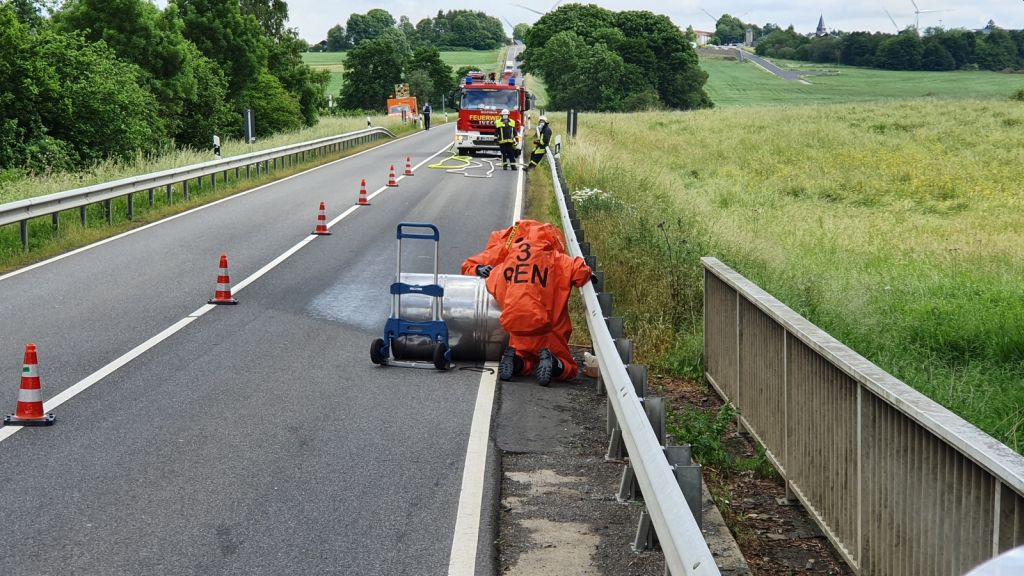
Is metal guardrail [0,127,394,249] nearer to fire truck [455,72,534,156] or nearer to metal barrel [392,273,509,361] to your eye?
fire truck [455,72,534,156]

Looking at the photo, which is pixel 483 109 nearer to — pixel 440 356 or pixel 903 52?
pixel 440 356

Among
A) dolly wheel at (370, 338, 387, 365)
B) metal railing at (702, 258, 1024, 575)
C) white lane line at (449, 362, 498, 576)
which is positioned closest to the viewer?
metal railing at (702, 258, 1024, 575)

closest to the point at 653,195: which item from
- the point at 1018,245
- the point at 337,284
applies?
the point at 1018,245

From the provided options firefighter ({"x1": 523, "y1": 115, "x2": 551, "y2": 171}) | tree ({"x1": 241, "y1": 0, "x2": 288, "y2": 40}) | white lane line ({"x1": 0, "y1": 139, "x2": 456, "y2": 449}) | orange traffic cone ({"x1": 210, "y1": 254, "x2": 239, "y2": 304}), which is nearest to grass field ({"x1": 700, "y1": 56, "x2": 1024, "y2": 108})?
tree ({"x1": 241, "y1": 0, "x2": 288, "y2": 40})

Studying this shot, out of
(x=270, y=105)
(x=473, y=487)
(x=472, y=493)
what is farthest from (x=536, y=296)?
(x=270, y=105)

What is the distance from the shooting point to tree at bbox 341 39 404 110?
133 m

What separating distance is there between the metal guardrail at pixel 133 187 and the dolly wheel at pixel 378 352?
781 centimetres

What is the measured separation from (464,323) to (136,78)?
122ft

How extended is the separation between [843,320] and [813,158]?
2716 cm

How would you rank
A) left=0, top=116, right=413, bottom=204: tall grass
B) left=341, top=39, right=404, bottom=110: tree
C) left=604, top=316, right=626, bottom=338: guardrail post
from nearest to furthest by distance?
left=604, top=316, right=626, bottom=338: guardrail post → left=0, top=116, right=413, bottom=204: tall grass → left=341, top=39, right=404, bottom=110: tree

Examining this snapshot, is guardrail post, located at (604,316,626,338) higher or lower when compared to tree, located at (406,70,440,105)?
lower

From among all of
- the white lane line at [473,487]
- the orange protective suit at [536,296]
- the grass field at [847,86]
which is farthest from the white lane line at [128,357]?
the grass field at [847,86]

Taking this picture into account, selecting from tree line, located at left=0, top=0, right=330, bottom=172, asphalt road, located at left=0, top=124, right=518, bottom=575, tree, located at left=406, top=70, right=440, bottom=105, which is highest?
tree, located at left=406, top=70, right=440, bottom=105

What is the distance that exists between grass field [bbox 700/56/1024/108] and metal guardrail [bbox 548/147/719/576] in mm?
95035
